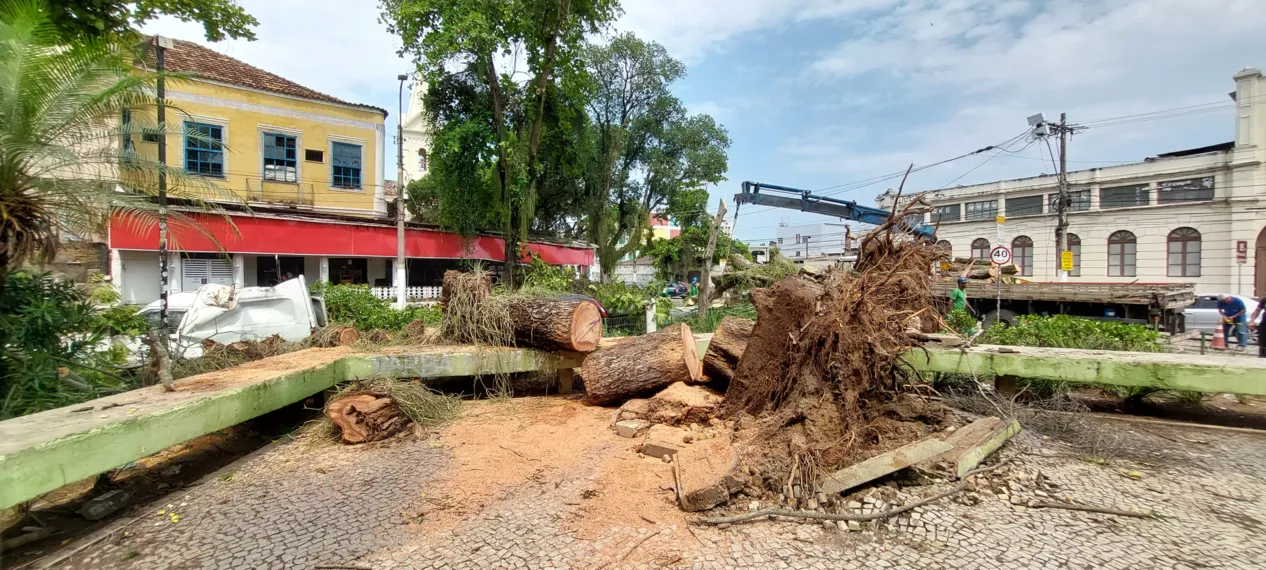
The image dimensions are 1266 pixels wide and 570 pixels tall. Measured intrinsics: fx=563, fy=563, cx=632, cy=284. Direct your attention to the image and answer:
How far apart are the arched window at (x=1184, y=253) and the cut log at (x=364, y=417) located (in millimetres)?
31989

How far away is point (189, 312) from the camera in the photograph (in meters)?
8.12

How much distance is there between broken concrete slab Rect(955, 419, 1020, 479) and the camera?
4.35 meters

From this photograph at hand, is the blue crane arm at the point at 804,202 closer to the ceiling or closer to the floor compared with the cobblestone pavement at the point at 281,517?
closer to the ceiling

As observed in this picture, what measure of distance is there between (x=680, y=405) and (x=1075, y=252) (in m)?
30.1

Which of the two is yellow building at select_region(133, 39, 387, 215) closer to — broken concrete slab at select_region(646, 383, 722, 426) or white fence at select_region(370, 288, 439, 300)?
white fence at select_region(370, 288, 439, 300)

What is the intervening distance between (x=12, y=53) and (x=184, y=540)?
4.13 metres

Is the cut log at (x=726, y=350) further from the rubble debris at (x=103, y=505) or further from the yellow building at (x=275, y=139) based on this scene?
the yellow building at (x=275, y=139)

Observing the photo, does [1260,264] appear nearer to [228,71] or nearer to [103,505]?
[103,505]

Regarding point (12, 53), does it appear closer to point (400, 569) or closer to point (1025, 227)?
point (400, 569)

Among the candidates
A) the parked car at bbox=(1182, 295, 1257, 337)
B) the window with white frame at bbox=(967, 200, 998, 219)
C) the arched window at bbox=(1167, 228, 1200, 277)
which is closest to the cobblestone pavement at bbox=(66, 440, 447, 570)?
the parked car at bbox=(1182, 295, 1257, 337)

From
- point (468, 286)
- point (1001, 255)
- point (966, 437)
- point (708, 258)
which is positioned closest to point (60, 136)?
point (468, 286)

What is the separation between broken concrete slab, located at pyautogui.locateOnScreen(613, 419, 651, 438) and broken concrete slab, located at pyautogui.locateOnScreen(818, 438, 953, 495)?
193 centimetres

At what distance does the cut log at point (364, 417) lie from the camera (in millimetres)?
5555

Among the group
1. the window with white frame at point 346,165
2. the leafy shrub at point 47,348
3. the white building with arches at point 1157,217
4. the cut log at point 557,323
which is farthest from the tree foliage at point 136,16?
the white building with arches at point 1157,217
